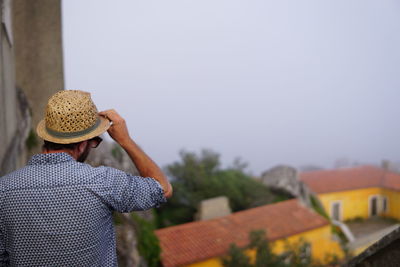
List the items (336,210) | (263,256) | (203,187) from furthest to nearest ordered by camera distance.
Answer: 1. (336,210)
2. (203,187)
3. (263,256)

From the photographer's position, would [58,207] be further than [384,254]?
No

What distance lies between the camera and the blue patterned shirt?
1819 mm

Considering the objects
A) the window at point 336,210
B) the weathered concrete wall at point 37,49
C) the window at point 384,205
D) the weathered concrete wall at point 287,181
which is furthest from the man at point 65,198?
the window at point 384,205

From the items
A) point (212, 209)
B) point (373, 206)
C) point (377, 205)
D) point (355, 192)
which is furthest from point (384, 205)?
point (212, 209)

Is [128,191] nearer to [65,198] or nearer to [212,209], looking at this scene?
[65,198]

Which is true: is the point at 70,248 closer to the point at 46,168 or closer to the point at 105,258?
the point at 105,258

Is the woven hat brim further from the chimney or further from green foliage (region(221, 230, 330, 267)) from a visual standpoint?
the chimney

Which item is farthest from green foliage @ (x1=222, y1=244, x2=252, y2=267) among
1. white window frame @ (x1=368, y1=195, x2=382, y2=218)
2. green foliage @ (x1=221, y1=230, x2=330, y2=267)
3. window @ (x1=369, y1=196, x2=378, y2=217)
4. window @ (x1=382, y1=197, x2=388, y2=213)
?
window @ (x1=382, y1=197, x2=388, y2=213)

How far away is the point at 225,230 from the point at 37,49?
10.0m

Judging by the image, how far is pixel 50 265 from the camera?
186 cm

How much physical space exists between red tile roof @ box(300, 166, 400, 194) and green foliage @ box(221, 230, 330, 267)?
47.2ft

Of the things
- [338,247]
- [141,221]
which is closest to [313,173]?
[338,247]

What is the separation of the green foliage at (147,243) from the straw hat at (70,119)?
1058 centimetres

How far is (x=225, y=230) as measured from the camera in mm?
16297
